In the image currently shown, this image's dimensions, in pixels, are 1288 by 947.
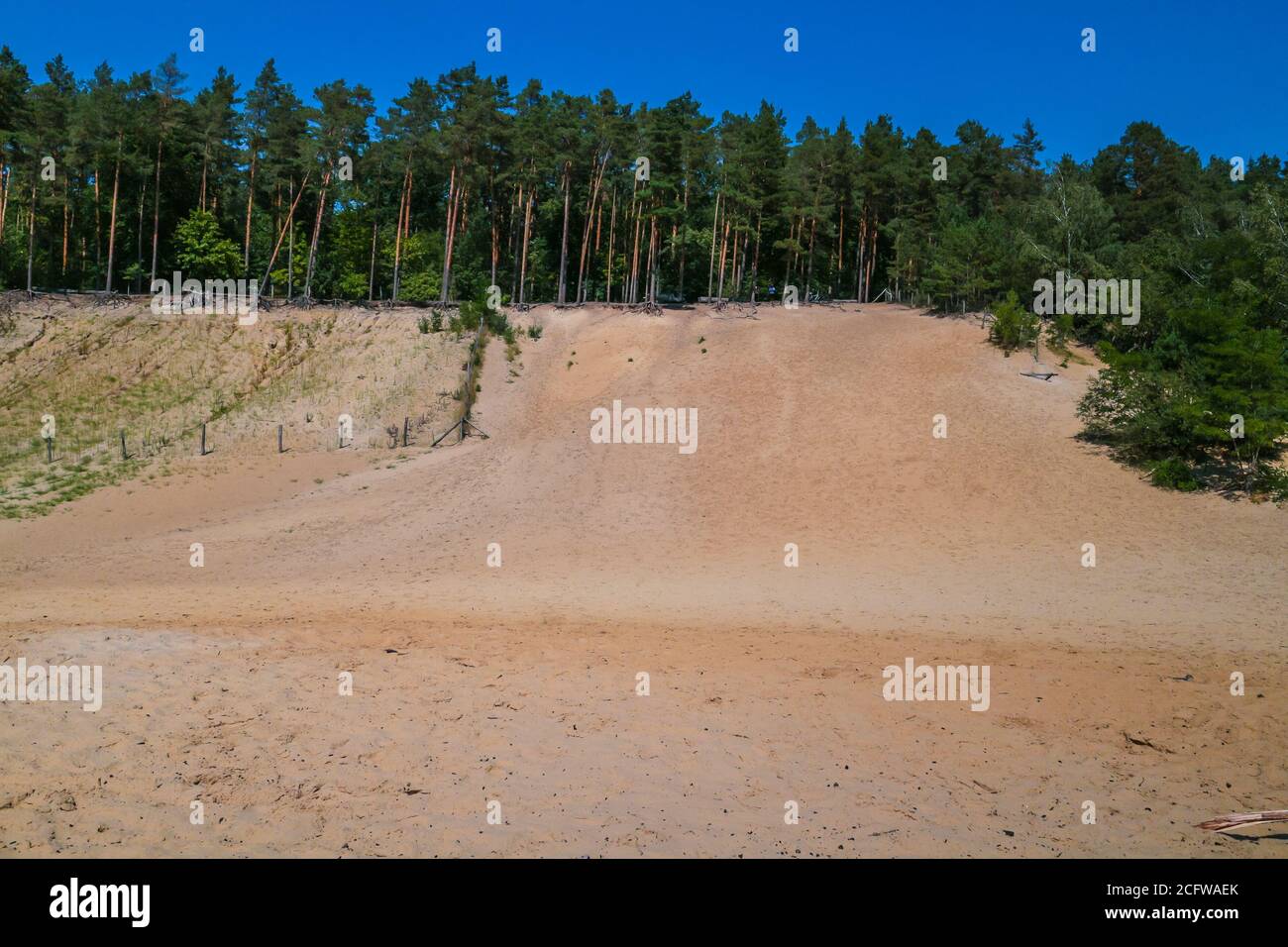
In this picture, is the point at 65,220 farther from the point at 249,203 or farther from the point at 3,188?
the point at 249,203

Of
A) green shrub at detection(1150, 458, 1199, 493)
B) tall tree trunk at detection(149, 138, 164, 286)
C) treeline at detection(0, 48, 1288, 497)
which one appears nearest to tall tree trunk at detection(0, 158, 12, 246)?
treeline at detection(0, 48, 1288, 497)

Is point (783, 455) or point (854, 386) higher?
point (854, 386)

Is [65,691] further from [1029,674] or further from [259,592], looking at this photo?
[1029,674]

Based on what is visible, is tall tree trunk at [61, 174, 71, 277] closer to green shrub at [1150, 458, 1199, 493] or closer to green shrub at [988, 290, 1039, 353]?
green shrub at [988, 290, 1039, 353]

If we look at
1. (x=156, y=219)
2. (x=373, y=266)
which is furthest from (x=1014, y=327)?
(x=156, y=219)

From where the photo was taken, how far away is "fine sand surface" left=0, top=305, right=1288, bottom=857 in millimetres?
7520

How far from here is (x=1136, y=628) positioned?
47.5 feet

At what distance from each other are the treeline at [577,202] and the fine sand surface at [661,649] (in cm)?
1211

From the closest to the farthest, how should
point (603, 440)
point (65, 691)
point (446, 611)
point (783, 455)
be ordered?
point (65, 691), point (446, 611), point (783, 455), point (603, 440)

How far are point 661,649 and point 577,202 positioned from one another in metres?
51.7

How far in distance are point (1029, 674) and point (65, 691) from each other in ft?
44.7

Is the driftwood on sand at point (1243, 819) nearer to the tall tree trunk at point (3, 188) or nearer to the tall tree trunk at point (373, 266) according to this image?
the tall tree trunk at point (373, 266)

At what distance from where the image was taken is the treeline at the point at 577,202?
4184cm
